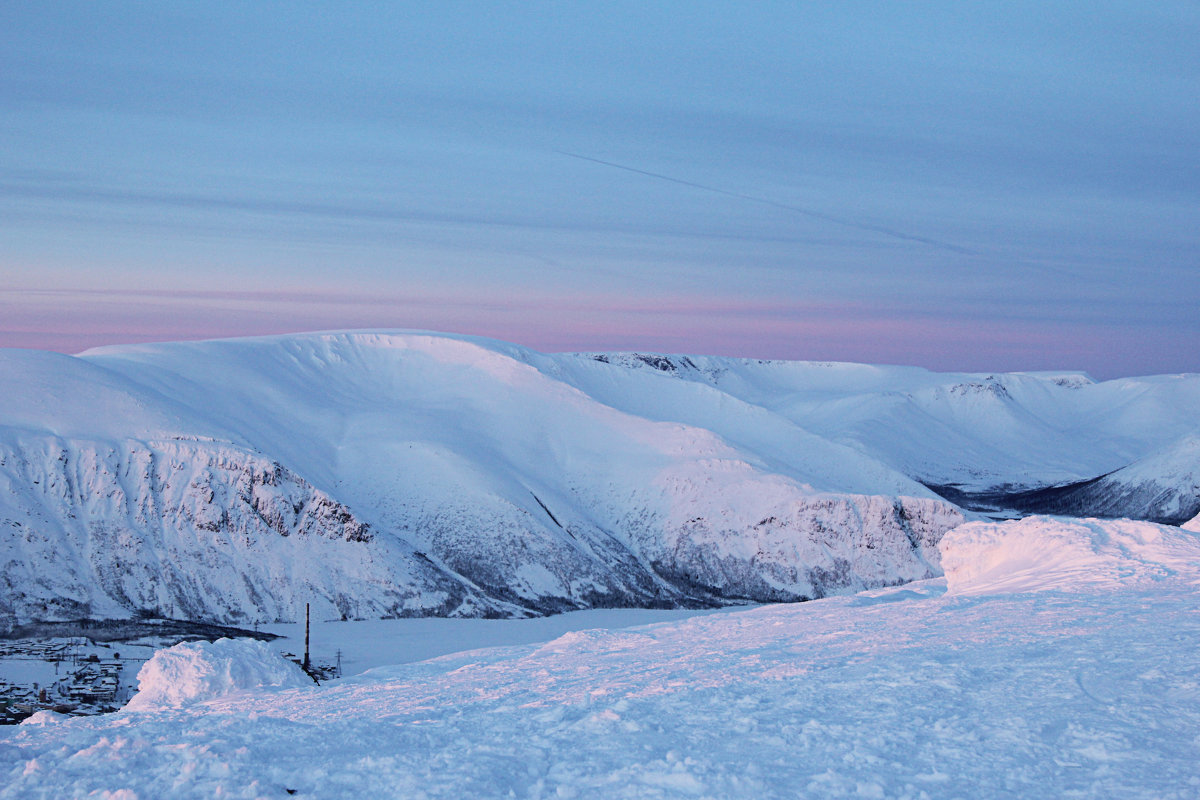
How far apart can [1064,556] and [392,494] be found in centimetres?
6669

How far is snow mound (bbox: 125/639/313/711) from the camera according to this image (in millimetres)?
18031

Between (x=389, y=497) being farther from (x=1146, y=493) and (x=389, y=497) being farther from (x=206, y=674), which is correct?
(x=1146, y=493)

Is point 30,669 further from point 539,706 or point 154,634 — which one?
point 539,706

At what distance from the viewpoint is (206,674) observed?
1842 cm

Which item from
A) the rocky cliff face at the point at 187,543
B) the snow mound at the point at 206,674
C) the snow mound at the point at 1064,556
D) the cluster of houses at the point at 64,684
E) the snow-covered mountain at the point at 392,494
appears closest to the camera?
the snow mound at the point at 206,674

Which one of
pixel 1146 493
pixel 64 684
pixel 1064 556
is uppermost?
pixel 1064 556

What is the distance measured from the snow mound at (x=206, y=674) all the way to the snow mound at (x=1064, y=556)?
14.9m

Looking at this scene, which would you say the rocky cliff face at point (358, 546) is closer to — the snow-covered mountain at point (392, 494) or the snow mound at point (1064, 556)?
the snow-covered mountain at point (392, 494)

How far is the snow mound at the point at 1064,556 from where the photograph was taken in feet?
68.3

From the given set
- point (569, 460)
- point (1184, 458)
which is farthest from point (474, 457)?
point (1184, 458)

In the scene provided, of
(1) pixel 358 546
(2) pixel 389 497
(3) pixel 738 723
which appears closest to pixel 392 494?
(2) pixel 389 497

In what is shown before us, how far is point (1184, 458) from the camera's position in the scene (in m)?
145

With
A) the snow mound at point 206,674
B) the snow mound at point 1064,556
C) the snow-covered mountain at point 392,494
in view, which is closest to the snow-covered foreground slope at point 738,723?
the snow mound at point 206,674

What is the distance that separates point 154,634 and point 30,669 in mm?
12226
